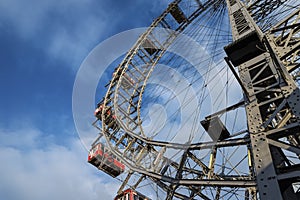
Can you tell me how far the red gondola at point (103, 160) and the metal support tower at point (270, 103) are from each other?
14734 millimetres

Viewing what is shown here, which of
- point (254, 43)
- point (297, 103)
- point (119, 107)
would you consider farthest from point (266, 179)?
point (119, 107)

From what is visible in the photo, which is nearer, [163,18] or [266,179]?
[266,179]

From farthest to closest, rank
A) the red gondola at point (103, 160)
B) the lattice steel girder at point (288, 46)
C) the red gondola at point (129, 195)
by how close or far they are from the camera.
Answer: the red gondola at point (103, 160) < the red gondola at point (129, 195) < the lattice steel girder at point (288, 46)

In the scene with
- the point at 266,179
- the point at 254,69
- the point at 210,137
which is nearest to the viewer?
the point at 266,179

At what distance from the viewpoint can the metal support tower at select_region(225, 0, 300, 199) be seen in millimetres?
4164

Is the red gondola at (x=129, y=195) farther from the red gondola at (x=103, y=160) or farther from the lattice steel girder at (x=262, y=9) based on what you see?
the lattice steel girder at (x=262, y=9)

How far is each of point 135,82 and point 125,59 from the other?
7.82 feet

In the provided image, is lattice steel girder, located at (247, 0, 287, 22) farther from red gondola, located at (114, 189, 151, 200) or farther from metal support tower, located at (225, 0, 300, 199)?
red gondola, located at (114, 189, 151, 200)

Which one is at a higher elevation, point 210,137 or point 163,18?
point 163,18

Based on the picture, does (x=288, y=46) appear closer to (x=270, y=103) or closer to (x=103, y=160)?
A: (x=270, y=103)

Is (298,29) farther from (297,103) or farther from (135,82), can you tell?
(135,82)

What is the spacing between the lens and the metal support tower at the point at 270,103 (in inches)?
164

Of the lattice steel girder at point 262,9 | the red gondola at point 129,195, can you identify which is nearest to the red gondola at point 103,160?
the red gondola at point 129,195

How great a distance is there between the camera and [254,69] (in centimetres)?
633
